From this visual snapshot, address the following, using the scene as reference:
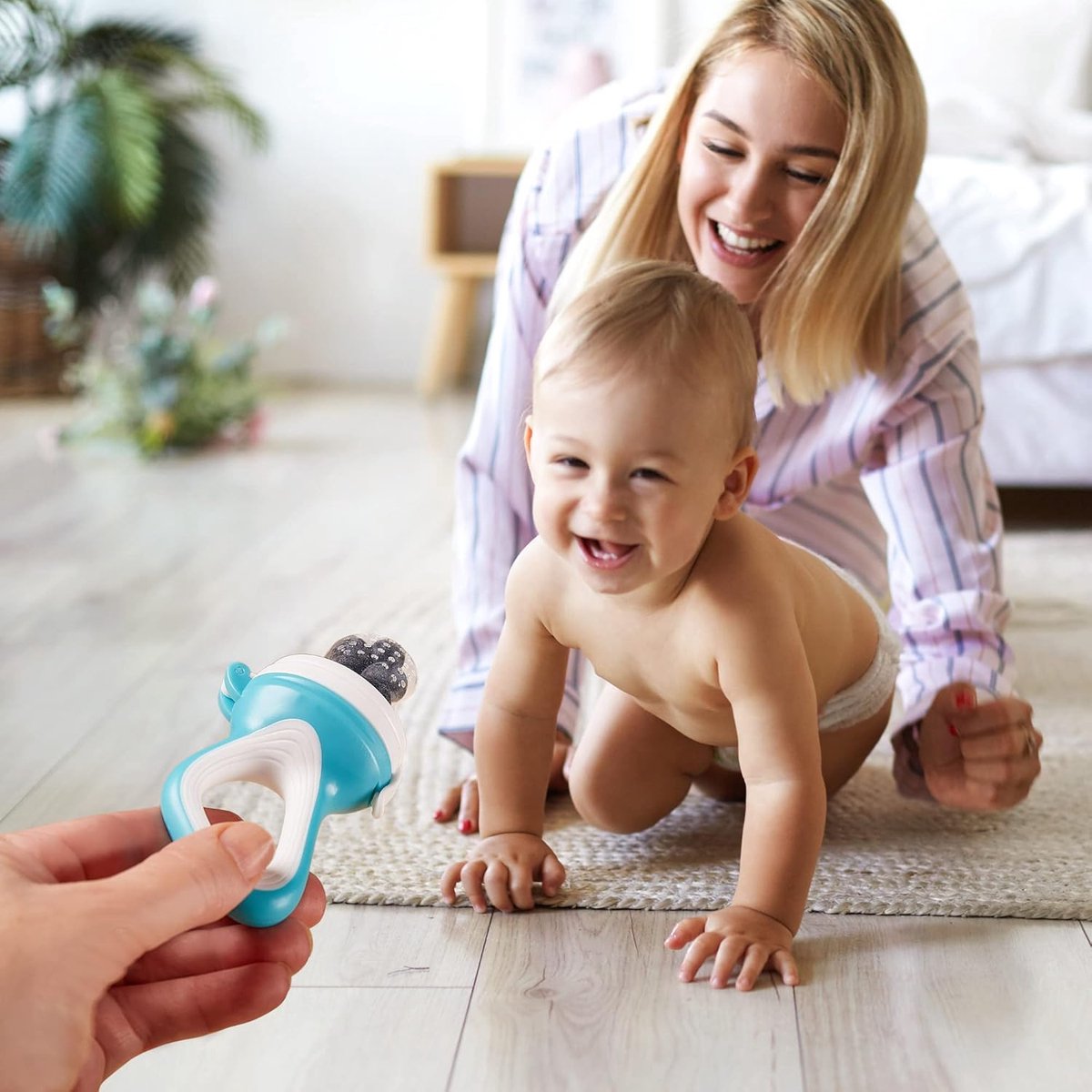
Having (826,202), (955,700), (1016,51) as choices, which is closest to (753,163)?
(826,202)

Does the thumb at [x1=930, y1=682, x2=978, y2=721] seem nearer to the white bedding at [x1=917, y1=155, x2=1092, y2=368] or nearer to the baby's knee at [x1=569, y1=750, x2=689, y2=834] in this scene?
the baby's knee at [x1=569, y1=750, x2=689, y2=834]

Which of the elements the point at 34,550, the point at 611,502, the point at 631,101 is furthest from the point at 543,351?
the point at 34,550

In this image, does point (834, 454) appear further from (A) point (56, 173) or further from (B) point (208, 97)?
(B) point (208, 97)

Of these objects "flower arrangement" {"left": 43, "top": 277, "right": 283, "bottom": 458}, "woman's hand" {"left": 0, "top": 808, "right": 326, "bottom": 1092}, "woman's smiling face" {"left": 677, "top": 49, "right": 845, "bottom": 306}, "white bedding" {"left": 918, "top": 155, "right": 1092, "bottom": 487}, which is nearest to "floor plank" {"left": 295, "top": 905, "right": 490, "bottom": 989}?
"woman's hand" {"left": 0, "top": 808, "right": 326, "bottom": 1092}

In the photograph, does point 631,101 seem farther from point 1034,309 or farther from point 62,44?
point 62,44

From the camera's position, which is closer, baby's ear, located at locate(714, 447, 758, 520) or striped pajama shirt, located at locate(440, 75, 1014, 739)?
baby's ear, located at locate(714, 447, 758, 520)

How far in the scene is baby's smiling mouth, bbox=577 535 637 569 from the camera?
84 centimetres

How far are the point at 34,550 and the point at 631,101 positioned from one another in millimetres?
1087

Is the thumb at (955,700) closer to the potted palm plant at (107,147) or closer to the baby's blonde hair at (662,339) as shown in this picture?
the baby's blonde hair at (662,339)

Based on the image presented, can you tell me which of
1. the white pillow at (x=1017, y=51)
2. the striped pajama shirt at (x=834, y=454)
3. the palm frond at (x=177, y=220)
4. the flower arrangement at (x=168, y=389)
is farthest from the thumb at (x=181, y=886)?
the palm frond at (x=177, y=220)

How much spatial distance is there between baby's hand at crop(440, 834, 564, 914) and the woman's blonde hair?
424 millimetres

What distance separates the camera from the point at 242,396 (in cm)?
273

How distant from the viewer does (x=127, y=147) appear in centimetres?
310

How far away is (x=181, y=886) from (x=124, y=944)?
3cm
